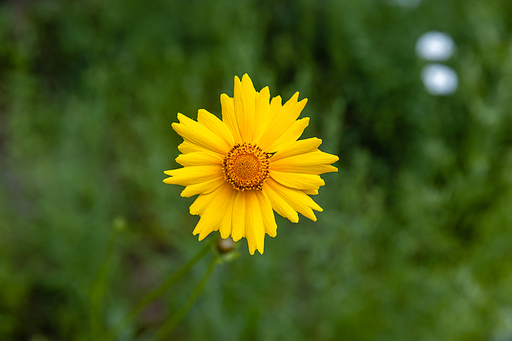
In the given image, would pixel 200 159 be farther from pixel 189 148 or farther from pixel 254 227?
pixel 254 227

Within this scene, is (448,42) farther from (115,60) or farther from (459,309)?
(115,60)

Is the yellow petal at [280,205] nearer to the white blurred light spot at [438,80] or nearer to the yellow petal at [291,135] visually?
the yellow petal at [291,135]

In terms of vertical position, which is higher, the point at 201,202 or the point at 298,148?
the point at 298,148

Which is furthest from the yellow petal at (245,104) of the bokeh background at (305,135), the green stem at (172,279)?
the bokeh background at (305,135)

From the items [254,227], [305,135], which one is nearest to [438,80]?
[305,135]

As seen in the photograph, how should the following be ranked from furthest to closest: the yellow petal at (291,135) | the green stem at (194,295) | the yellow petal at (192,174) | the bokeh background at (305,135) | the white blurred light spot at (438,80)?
the white blurred light spot at (438,80)
the bokeh background at (305,135)
the green stem at (194,295)
the yellow petal at (291,135)
the yellow petal at (192,174)
